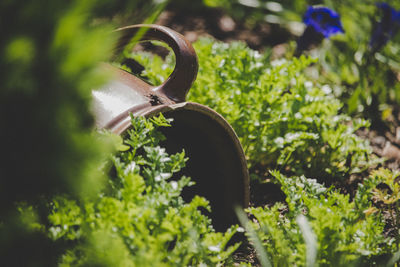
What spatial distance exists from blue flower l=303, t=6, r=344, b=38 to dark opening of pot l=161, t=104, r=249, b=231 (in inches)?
55.6

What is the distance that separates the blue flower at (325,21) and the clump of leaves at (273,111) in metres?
0.67

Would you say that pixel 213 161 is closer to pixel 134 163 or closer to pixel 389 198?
pixel 134 163

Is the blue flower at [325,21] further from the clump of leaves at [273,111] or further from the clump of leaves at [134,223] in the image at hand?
the clump of leaves at [134,223]

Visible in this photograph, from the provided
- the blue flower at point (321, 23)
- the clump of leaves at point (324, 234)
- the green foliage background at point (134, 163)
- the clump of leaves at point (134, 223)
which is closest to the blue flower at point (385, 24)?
the blue flower at point (321, 23)

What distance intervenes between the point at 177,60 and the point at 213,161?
47cm

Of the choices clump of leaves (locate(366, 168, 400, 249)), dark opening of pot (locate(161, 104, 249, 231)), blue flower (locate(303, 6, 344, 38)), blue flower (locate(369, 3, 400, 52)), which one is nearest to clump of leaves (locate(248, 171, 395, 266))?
clump of leaves (locate(366, 168, 400, 249))

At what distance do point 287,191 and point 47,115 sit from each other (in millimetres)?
917

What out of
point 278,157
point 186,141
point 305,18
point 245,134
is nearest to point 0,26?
point 186,141

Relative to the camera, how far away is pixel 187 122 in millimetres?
1488

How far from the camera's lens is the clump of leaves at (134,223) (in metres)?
0.97

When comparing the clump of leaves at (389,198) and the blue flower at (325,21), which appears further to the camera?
the blue flower at (325,21)

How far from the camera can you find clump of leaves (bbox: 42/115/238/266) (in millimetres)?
969

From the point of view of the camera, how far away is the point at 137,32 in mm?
1446

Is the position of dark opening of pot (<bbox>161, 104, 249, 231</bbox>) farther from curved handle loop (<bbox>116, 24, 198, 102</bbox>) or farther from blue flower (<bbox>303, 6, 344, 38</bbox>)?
blue flower (<bbox>303, 6, 344, 38</bbox>)
